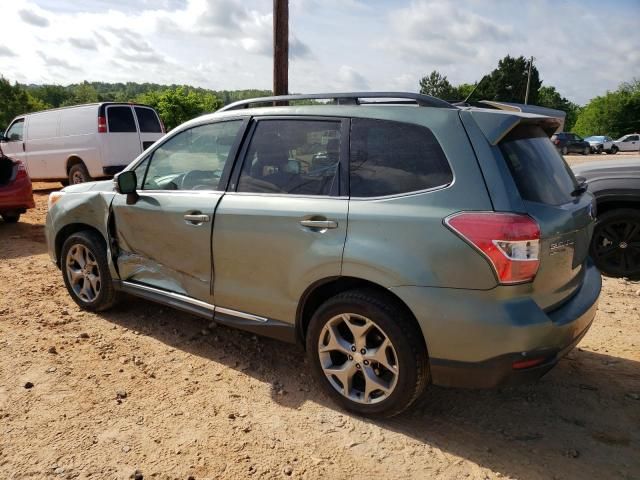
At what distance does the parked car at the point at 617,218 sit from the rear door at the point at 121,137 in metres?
9.03

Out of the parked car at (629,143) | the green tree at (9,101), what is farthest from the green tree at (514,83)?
the green tree at (9,101)

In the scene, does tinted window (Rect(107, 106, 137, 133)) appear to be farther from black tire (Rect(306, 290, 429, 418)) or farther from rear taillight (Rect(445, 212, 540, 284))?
rear taillight (Rect(445, 212, 540, 284))

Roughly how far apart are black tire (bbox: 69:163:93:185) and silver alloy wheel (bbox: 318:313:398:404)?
9.88 m

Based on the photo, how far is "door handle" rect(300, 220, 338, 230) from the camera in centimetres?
271

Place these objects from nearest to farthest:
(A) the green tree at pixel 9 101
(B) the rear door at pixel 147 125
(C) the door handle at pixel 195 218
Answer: (C) the door handle at pixel 195 218 < (B) the rear door at pixel 147 125 < (A) the green tree at pixel 9 101

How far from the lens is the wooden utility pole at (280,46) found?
6.95m

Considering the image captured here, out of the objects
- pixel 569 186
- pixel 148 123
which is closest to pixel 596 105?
pixel 148 123

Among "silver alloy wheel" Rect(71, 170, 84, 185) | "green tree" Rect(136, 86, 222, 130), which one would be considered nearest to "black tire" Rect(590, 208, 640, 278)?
"silver alloy wheel" Rect(71, 170, 84, 185)

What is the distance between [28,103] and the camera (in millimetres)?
62000

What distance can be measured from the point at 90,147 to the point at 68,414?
9085mm

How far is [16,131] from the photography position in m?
12.5

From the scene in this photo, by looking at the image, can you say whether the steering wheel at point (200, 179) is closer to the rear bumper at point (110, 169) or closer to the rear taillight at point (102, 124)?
the rear bumper at point (110, 169)

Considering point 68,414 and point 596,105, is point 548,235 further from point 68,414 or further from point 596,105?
point 596,105

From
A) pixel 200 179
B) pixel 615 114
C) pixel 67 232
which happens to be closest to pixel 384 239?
pixel 200 179
